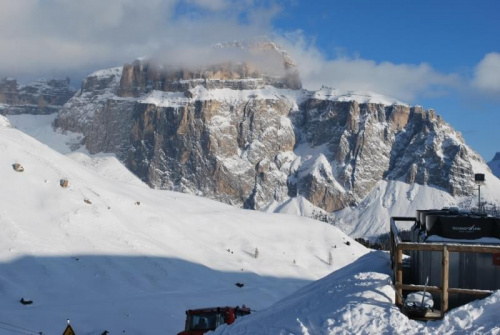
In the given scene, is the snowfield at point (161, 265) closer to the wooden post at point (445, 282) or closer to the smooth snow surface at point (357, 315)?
the smooth snow surface at point (357, 315)

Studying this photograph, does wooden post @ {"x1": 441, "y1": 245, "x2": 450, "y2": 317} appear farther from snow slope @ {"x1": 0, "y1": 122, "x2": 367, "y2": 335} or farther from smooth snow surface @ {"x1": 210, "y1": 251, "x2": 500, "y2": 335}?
snow slope @ {"x1": 0, "y1": 122, "x2": 367, "y2": 335}

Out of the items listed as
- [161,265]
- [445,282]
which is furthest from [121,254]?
[445,282]

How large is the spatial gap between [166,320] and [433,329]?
27.3 metres

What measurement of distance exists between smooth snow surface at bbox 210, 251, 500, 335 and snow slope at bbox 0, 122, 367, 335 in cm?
2038

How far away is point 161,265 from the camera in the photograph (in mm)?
57031

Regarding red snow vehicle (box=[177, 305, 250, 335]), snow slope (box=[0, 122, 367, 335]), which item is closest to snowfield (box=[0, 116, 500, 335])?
snow slope (box=[0, 122, 367, 335])

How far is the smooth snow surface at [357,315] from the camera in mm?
12555

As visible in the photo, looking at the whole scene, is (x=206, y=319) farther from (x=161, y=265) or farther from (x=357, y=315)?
(x=161, y=265)

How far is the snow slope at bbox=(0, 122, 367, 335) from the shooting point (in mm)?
39312

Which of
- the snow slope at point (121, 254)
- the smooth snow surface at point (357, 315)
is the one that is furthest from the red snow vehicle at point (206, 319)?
the snow slope at point (121, 254)

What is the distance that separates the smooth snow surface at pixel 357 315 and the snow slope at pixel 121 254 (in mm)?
20381

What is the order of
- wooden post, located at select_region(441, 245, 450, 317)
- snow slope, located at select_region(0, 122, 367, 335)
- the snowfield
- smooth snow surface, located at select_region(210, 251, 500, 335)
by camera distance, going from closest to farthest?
smooth snow surface, located at select_region(210, 251, 500, 335) < wooden post, located at select_region(441, 245, 450, 317) < the snowfield < snow slope, located at select_region(0, 122, 367, 335)

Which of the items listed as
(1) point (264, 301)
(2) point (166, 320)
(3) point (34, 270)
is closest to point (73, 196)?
(3) point (34, 270)

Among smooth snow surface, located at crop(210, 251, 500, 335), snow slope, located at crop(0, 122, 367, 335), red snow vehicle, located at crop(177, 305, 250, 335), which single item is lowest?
snow slope, located at crop(0, 122, 367, 335)
